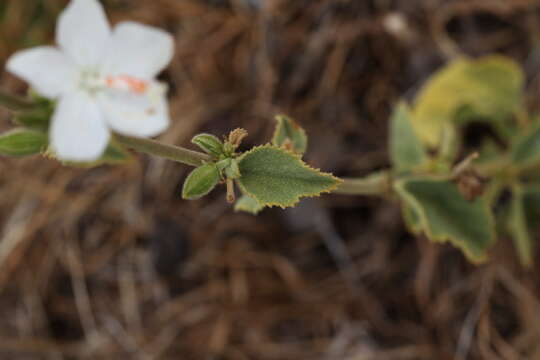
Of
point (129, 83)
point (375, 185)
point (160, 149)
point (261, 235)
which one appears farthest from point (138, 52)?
point (261, 235)

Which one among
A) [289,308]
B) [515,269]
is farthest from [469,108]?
[289,308]

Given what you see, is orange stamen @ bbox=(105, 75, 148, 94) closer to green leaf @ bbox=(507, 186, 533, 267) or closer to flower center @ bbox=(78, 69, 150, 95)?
flower center @ bbox=(78, 69, 150, 95)

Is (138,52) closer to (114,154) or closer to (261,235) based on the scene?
(114,154)

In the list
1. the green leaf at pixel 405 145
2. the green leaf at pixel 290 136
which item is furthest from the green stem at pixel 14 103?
the green leaf at pixel 405 145

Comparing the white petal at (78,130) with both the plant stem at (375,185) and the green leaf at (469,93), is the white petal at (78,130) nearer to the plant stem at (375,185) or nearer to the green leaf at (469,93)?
the plant stem at (375,185)

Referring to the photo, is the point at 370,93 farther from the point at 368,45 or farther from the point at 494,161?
the point at 494,161

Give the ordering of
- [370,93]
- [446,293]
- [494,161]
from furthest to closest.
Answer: [370,93]
[446,293]
[494,161]
